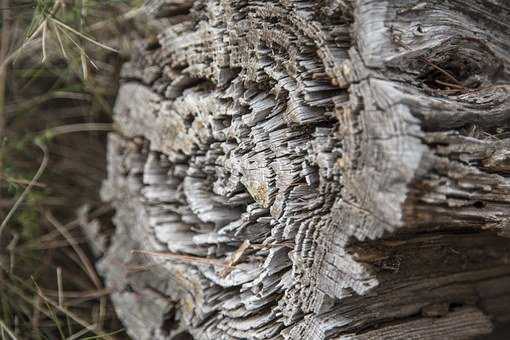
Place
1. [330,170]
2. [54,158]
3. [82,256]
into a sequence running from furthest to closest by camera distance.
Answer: [54,158] → [82,256] → [330,170]

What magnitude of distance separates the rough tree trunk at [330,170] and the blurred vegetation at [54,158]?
42cm

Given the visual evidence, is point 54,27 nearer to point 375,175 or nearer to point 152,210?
point 152,210

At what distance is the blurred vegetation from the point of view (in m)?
2.33

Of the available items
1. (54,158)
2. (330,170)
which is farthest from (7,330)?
(330,170)

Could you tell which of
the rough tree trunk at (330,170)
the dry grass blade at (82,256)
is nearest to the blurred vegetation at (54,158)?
the dry grass blade at (82,256)

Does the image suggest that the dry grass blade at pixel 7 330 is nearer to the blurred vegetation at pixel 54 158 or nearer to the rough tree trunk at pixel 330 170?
the blurred vegetation at pixel 54 158

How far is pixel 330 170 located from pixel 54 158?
1.87 m

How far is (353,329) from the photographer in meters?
1.55

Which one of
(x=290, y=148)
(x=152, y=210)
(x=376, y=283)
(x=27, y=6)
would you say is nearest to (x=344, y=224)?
(x=376, y=283)

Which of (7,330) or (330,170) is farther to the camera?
(7,330)

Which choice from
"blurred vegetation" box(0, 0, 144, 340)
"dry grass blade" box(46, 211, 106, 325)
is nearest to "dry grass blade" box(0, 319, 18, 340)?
"blurred vegetation" box(0, 0, 144, 340)

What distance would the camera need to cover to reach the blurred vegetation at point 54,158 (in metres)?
2.33

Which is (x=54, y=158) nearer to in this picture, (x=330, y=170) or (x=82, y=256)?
(x=82, y=256)

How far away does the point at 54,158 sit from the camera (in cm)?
287
